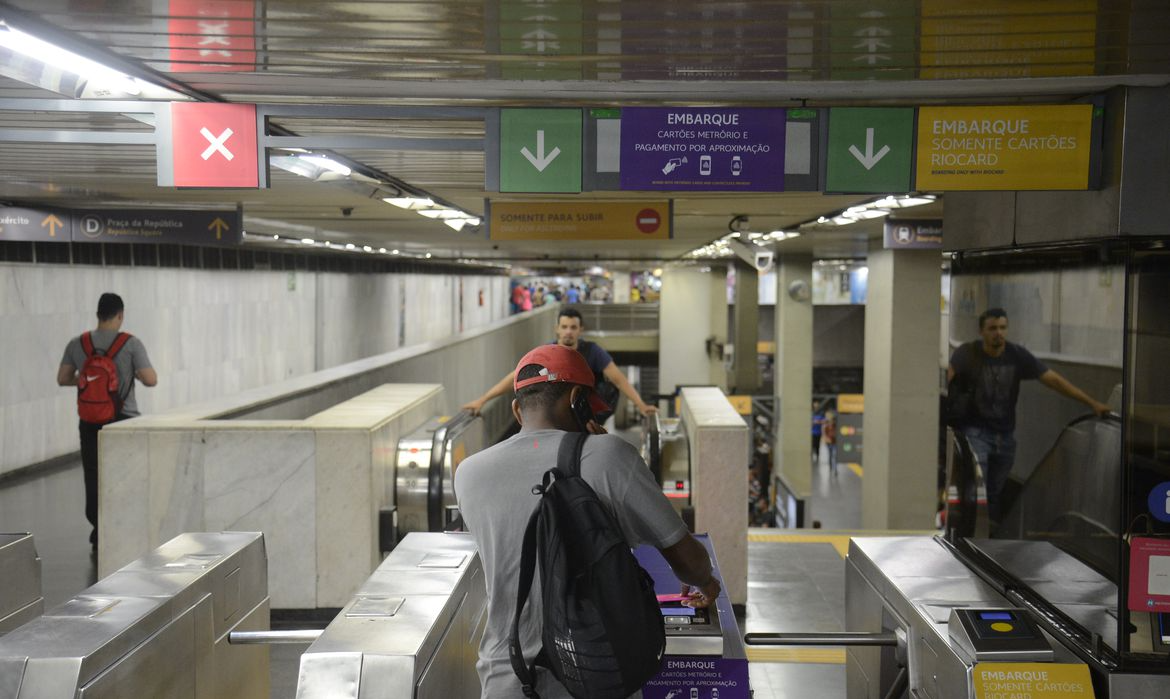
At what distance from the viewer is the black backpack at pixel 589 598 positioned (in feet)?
7.83

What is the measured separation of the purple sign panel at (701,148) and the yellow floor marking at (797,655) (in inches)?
103

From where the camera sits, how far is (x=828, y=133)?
4867 mm

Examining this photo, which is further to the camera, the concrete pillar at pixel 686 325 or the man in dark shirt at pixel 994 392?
the concrete pillar at pixel 686 325

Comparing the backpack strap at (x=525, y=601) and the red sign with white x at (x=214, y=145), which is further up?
the red sign with white x at (x=214, y=145)

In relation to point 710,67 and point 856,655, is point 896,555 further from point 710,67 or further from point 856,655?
point 710,67

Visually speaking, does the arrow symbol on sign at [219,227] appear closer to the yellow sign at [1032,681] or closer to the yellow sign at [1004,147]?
the yellow sign at [1004,147]

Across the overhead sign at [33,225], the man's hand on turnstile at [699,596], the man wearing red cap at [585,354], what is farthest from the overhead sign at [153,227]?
the man's hand on turnstile at [699,596]

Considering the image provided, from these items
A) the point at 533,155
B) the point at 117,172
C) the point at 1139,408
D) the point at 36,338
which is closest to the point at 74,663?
the point at 533,155

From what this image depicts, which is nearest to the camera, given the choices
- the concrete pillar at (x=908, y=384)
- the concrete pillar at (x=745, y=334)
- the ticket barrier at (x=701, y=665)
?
the ticket barrier at (x=701, y=665)

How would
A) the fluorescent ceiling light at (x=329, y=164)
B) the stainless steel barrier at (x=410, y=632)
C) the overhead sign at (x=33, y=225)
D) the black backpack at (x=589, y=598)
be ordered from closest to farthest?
the black backpack at (x=589, y=598)
the stainless steel barrier at (x=410, y=632)
the fluorescent ceiling light at (x=329, y=164)
the overhead sign at (x=33, y=225)

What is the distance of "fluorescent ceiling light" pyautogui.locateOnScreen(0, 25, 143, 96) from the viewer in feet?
11.6

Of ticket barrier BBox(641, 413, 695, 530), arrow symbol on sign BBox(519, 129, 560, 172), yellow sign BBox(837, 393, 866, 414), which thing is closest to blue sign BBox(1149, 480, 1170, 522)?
ticket barrier BBox(641, 413, 695, 530)

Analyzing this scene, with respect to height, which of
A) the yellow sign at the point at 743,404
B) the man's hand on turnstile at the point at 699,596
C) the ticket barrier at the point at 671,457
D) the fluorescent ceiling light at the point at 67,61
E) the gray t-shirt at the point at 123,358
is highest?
the fluorescent ceiling light at the point at 67,61

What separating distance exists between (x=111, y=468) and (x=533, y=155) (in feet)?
11.5
